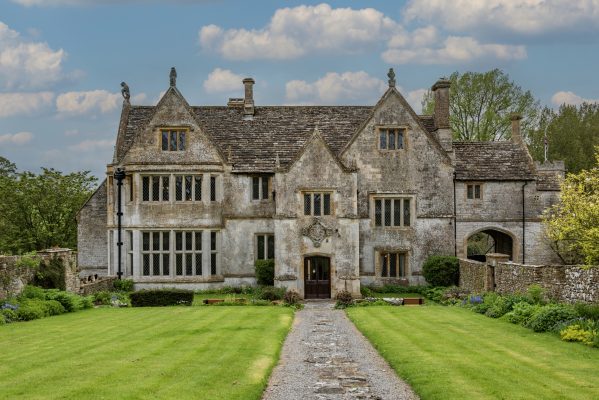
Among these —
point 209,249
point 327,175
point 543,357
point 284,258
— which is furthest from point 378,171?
point 543,357

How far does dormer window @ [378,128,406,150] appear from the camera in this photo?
39406mm

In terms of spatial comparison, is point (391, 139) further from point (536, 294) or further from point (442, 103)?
point (536, 294)

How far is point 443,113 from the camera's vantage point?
40500 mm

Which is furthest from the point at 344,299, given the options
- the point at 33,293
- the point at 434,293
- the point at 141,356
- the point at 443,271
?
the point at 141,356

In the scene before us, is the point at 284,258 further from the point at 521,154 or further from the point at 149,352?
the point at 149,352

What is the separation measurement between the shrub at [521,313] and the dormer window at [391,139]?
16069mm

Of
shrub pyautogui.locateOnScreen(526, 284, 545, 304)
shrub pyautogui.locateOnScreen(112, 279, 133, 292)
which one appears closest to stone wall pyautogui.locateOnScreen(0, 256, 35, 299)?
shrub pyautogui.locateOnScreen(112, 279, 133, 292)

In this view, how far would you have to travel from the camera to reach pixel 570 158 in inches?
2633

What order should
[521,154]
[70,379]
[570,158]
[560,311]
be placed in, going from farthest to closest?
[570,158] → [521,154] → [560,311] → [70,379]

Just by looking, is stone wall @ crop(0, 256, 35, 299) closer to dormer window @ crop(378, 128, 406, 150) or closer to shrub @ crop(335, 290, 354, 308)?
shrub @ crop(335, 290, 354, 308)

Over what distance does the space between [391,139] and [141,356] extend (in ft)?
82.3

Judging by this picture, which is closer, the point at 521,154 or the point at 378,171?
the point at 378,171

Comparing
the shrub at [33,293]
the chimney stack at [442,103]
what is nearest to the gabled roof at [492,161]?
the chimney stack at [442,103]

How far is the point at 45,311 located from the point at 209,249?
12.3 meters
